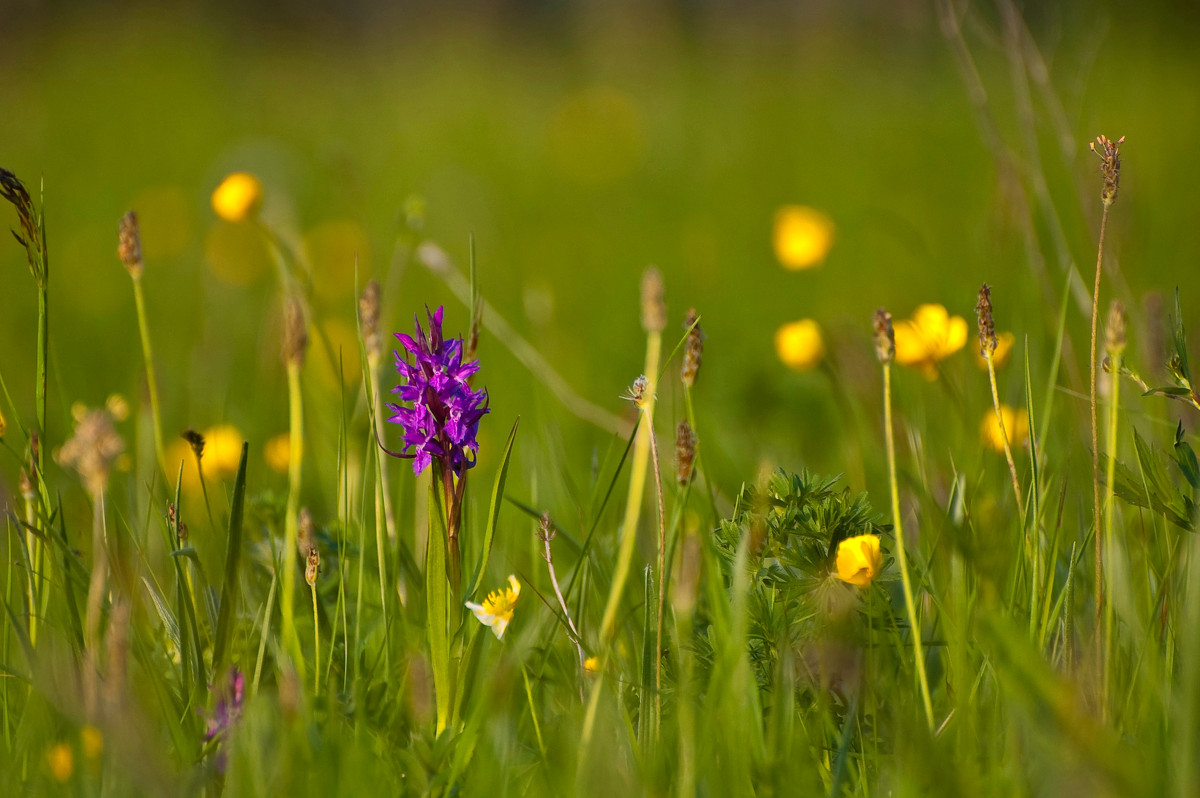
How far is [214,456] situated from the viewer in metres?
1.51

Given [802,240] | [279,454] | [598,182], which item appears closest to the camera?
[279,454]

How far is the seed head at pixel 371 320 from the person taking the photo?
0.98 meters

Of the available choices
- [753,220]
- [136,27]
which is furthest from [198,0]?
[753,220]

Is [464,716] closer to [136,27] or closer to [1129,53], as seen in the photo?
[1129,53]

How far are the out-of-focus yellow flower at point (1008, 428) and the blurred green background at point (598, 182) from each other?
6 cm

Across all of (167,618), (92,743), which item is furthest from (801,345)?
(92,743)

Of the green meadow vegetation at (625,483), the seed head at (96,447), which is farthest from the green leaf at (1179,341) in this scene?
the seed head at (96,447)

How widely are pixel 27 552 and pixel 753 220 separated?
132 inches

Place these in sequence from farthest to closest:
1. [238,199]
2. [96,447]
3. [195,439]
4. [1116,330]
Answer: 1. [238,199]
2. [195,439]
3. [1116,330]
4. [96,447]

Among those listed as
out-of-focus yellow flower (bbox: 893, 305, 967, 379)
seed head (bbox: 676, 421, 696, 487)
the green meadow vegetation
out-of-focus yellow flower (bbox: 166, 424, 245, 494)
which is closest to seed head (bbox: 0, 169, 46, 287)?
the green meadow vegetation

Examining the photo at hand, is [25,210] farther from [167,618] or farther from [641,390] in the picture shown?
[641,390]

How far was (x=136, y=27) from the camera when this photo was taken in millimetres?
7059

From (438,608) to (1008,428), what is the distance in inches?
35.0

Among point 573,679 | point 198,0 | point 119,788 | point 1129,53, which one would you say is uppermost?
point 198,0
